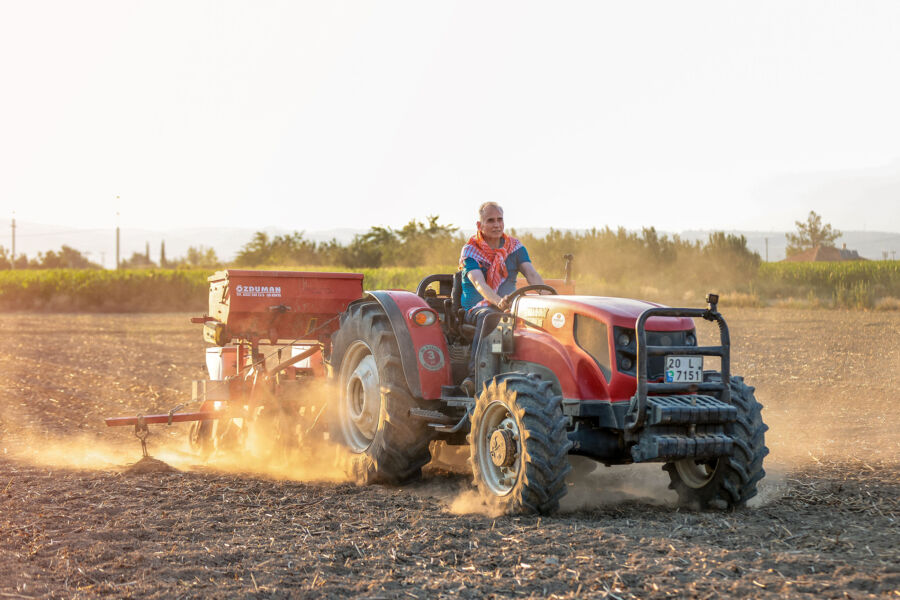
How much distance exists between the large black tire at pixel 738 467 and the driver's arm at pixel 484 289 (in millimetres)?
1802

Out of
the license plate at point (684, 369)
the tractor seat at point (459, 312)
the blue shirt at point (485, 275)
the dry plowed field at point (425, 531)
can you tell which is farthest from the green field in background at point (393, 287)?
the license plate at point (684, 369)

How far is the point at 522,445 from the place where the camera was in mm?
5957

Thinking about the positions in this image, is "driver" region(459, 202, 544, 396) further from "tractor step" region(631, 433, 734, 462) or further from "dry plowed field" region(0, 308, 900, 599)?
"tractor step" region(631, 433, 734, 462)

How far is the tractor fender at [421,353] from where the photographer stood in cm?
748

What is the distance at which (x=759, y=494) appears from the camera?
23.1ft

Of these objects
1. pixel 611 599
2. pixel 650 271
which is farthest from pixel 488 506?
pixel 650 271

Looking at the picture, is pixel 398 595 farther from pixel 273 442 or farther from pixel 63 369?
pixel 63 369

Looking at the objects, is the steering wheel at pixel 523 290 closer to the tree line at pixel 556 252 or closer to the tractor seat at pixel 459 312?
the tractor seat at pixel 459 312

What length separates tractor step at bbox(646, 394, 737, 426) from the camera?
5.91 m

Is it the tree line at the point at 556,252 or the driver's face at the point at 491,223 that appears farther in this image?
the tree line at the point at 556,252

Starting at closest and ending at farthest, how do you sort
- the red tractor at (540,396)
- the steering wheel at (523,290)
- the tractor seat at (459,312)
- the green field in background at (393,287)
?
1. the red tractor at (540,396)
2. the steering wheel at (523,290)
3. the tractor seat at (459,312)
4. the green field in background at (393,287)

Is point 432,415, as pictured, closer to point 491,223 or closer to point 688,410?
point 491,223

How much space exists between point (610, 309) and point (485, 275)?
5.48 ft

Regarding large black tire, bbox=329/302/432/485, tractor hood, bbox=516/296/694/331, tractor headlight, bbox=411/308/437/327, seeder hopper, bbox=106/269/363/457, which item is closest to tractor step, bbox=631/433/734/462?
tractor hood, bbox=516/296/694/331
